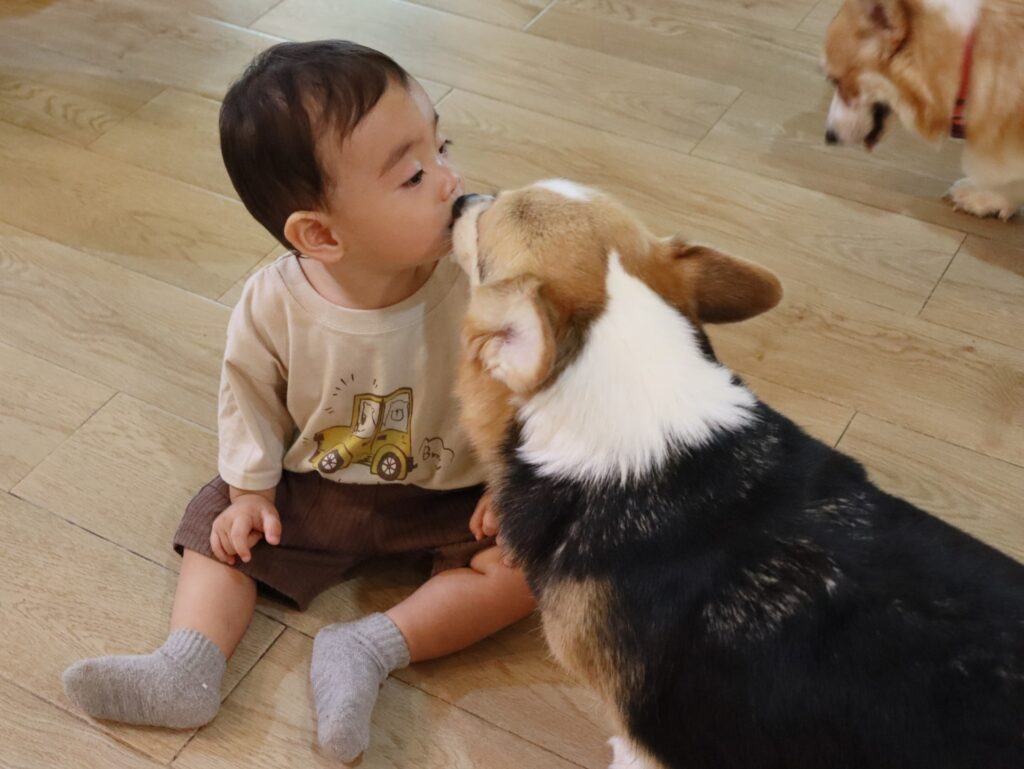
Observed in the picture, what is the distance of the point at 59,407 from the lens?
1.68 m

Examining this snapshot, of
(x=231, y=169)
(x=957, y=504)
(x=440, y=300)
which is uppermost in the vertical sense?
(x=231, y=169)

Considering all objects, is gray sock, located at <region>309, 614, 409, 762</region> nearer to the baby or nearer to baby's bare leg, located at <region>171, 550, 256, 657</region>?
the baby

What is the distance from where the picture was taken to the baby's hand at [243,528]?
4.57 ft

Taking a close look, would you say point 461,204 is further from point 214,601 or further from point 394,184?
point 214,601

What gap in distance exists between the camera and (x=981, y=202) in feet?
6.53

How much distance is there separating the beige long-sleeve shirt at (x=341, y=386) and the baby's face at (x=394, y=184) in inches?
4.1

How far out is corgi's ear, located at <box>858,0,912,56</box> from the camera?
1789 mm

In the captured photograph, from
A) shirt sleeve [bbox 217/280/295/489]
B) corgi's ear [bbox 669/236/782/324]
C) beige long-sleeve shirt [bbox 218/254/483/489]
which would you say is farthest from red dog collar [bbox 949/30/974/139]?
shirt sleeve [bbox 217/280/295/489]

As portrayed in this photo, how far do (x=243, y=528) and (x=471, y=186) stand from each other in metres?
0.92

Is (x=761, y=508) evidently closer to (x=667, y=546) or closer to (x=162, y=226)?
(x=667, y=546)

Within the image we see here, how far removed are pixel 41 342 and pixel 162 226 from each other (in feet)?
1.09

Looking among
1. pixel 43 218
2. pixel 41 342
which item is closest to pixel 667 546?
pixel 41 342

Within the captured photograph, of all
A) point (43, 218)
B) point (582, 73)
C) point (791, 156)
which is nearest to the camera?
point (43, 218)

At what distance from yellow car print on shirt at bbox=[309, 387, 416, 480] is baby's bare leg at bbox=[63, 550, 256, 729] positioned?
0.24 metres
